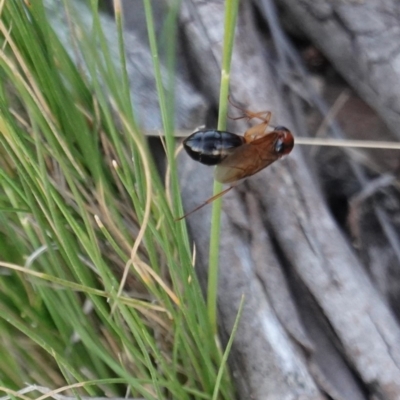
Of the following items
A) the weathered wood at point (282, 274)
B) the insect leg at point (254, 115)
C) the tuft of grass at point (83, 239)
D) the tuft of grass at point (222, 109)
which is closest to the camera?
the tuft of grass at point (222, 109)

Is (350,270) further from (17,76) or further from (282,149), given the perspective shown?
(17,76)

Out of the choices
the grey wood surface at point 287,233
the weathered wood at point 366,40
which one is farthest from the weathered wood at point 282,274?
the weathered wood at point 366,40

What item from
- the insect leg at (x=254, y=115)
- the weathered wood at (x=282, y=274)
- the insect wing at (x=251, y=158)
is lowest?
the weathered wood at (x=282, y=274)

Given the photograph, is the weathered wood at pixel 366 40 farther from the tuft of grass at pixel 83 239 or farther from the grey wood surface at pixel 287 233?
the tuft of grass at pixel 83 239

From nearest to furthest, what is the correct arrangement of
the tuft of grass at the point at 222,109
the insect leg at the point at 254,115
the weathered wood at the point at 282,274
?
the tuft of grass at the point at 222,109
the weathered wood at the point at 282,274
the insect leg at the point at 254,115

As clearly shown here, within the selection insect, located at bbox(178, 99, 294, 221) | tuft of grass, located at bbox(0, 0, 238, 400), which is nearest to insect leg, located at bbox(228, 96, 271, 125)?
insect, located at bbox(178, 99, 294, 221)

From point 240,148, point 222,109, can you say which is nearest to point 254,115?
point 240,148
